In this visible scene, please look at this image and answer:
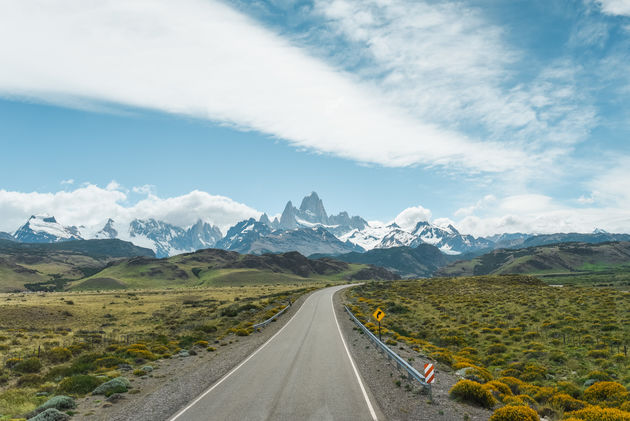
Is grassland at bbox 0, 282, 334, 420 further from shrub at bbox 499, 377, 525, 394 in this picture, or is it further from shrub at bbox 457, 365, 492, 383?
shrub at bbox 499, 377, 525, 394

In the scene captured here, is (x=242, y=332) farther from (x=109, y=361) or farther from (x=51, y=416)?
(x=51, y=416)

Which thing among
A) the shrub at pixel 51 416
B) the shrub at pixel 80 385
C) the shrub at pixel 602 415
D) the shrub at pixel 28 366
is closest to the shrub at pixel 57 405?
the shrub at pixel 51 416

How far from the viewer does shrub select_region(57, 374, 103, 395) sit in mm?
15609

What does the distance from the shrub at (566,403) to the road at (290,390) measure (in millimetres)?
7059

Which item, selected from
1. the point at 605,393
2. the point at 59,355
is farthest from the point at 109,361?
the point at 605,393

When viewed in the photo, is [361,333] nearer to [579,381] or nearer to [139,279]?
[579,381]

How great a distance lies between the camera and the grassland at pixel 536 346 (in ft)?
46.1

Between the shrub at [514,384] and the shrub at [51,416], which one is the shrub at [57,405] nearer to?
the shrub at [51,416]

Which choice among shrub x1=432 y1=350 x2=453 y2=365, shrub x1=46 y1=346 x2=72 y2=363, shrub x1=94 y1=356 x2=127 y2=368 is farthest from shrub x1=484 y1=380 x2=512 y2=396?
shrub x1=46 y1=346 x2=72 y2=363

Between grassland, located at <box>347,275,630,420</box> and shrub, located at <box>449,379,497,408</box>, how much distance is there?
5 cm

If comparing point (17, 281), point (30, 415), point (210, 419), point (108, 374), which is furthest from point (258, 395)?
point (17, 281)

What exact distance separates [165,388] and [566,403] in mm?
15998

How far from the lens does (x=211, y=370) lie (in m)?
18.2

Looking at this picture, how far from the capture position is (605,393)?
14164 millimetres
